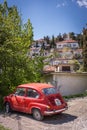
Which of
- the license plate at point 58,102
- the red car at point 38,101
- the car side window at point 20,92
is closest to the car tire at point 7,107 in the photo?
the red car at point 38,101

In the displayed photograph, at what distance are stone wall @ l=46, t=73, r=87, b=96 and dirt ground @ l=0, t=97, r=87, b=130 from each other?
27.2 feet

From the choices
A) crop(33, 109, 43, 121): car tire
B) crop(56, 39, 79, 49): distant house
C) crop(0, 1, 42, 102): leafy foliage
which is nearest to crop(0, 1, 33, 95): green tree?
crop(0, 1, 42, 102): leafy foliage

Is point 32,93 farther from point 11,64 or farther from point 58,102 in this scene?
point 11,64

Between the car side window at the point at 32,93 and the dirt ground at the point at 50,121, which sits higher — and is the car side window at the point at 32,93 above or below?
above

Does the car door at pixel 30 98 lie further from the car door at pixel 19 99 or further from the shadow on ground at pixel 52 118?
the shadow on ground at pixel 52 118

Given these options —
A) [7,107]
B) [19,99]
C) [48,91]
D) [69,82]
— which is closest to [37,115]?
[48,91]

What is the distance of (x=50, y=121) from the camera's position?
1240 cm

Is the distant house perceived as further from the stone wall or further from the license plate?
the license plate

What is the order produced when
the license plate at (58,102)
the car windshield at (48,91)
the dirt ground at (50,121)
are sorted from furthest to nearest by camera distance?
the car windshield at (48,91)
the license plate at (58,102)
the dirt ground at (50,121)

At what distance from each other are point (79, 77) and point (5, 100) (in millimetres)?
10957

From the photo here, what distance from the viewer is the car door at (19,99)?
44.5ft

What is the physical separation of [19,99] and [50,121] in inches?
95.6

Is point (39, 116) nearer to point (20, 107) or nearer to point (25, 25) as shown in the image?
point (20, 107)

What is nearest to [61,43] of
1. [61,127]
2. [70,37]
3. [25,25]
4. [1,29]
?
[70,37]
